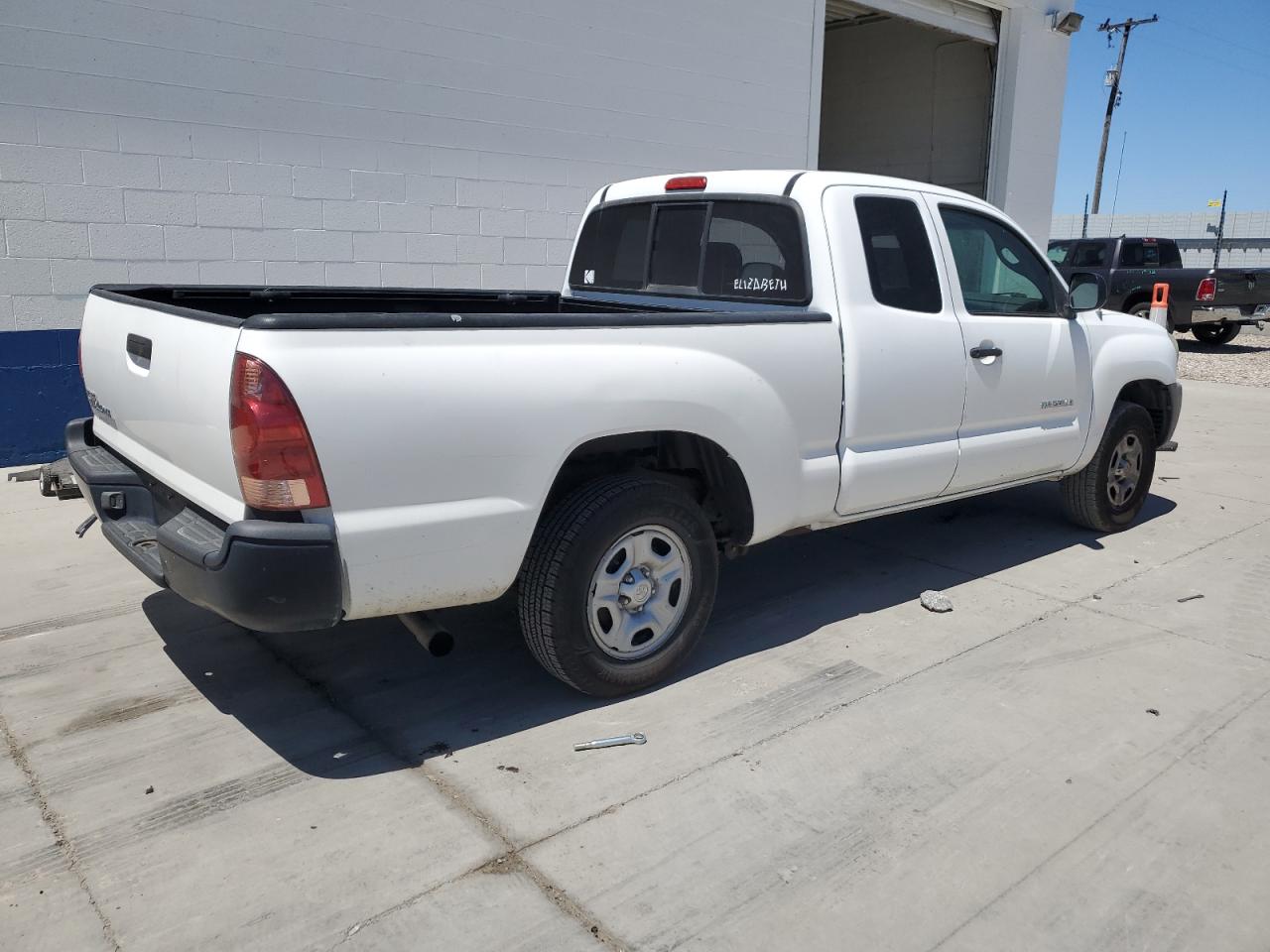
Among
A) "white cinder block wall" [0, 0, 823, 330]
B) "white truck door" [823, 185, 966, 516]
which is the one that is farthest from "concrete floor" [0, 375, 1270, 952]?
"white cinder block wall" [0, 0, 823, 330]

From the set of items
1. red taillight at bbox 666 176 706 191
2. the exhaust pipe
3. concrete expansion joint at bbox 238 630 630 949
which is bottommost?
concrete expansion joint at bbox 238 630 630 949

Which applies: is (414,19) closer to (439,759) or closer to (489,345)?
(489,345)

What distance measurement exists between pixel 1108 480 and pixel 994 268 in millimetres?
1753

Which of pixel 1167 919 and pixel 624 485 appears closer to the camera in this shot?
pixel 1167 919

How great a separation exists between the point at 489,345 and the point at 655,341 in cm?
67

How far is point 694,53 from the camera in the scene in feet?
30.5

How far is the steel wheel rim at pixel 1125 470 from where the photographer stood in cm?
587

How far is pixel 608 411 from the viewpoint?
3348mm

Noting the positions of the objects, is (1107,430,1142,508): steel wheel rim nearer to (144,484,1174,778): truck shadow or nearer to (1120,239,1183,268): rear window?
(144,484,1174,778): truck shadow

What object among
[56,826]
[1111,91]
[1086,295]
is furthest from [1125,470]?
[1111,91]

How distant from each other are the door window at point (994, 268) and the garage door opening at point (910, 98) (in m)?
8.73

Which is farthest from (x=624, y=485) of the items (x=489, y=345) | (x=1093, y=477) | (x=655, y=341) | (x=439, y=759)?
(x=1093, y=477)

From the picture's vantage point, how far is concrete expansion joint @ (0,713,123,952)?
250cm

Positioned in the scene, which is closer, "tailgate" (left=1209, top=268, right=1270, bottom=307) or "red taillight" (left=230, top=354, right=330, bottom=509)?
"red taillight" (left=230, top=354, right=330, bottom=509)
